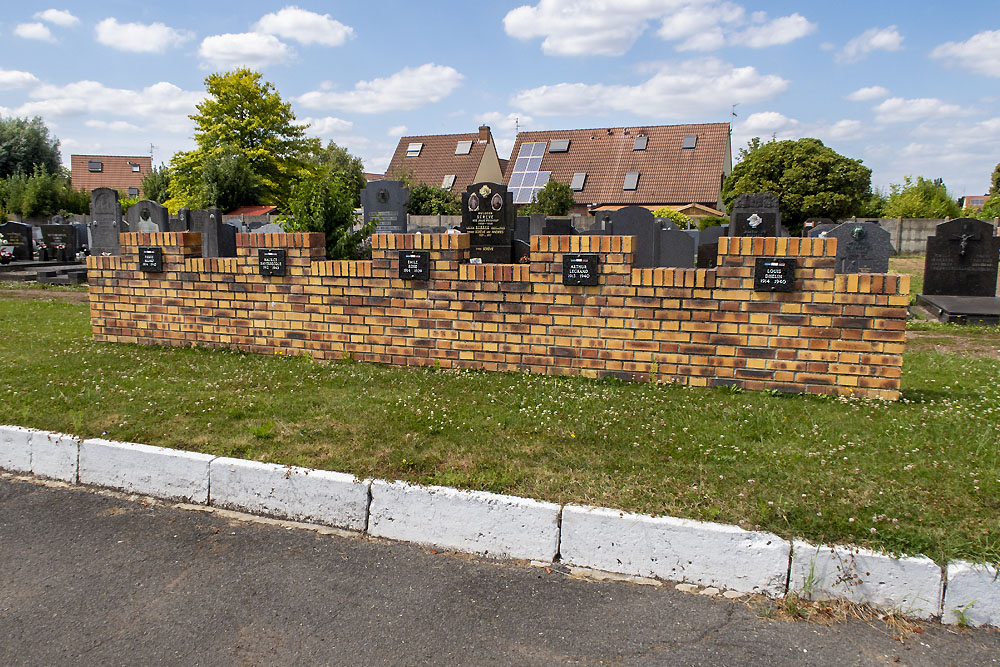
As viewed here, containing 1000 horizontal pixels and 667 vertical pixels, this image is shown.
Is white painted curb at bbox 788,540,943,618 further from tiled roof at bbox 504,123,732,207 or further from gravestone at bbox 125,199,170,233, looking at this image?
tiled roof at bbox 504,123,732,207

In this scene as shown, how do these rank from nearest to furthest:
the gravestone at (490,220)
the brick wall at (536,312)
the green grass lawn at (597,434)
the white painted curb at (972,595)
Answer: the white painted curb at (972,595) < the green grass lawn at (597,434) < the brick wall at (536,312) < the gravestone at (490,220)

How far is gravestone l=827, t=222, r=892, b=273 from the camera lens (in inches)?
428

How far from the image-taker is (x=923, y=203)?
3556cm

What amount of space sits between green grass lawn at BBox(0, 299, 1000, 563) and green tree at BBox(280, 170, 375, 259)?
183cm

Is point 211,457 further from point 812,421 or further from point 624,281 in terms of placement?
point 812,421

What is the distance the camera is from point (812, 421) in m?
4.77

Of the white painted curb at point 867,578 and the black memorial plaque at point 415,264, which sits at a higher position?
the black memorial plaque at point 415,264

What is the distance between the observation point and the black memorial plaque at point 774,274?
17.7ft

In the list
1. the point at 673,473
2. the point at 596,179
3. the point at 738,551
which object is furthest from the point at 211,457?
the point at 596,179

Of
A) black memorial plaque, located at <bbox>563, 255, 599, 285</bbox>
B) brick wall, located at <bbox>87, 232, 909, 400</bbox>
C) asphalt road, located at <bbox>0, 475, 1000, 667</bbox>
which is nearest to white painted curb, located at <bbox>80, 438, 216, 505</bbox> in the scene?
asphalt road, located at <bbox>0, 475, 1000, 667</bbox>

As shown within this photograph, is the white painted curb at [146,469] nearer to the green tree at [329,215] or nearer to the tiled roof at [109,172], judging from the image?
the green tree at [329,215]

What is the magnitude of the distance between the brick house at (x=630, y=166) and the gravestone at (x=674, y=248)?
88.4 feet

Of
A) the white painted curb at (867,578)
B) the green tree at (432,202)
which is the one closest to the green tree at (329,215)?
the white painted curb at (867,578)

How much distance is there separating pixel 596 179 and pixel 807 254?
38.3 meters
